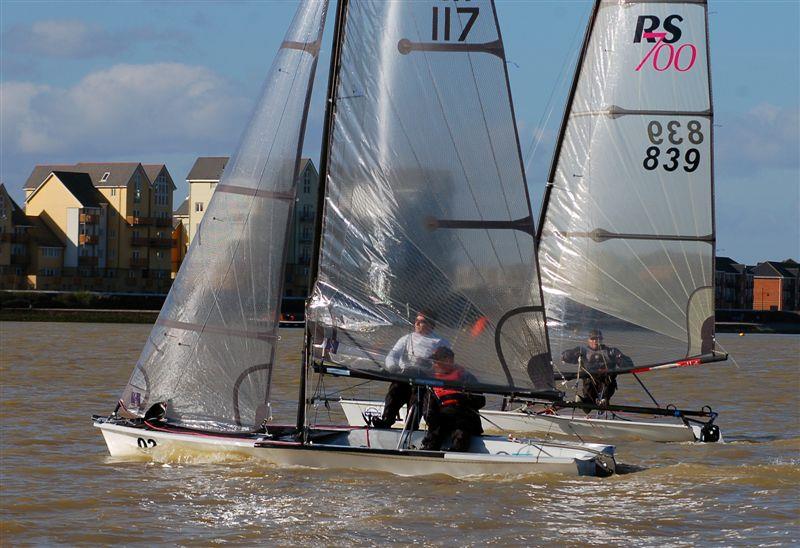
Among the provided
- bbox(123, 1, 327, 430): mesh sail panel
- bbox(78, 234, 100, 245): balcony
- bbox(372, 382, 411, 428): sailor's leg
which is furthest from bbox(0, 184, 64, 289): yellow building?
bbox(123, 1, 327, 430): mesh sail panel

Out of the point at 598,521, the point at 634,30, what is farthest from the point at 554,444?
the point at 634,30

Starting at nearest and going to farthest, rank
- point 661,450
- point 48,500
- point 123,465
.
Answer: point 48,500 → point 123,465 → point 661,450

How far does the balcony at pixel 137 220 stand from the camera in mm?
89688

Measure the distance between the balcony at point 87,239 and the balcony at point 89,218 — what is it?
862 mm

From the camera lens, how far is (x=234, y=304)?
12844 millimetres

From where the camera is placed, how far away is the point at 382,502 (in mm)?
11414

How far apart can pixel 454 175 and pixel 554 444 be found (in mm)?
2689

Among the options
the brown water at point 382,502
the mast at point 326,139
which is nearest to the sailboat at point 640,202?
the brown water at point 382,502

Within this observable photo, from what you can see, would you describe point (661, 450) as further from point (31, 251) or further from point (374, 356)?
point (31, 251)

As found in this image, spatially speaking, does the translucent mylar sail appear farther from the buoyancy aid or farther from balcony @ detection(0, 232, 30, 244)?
balcony @ detection(0, 232, 30, 244)

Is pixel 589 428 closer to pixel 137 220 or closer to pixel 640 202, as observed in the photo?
pixel 640 202

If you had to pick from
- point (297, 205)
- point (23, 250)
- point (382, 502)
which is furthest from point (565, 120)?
point (297, 205)

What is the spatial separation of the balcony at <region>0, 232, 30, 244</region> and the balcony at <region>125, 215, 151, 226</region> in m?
7.26

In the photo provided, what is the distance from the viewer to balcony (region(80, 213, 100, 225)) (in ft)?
285
